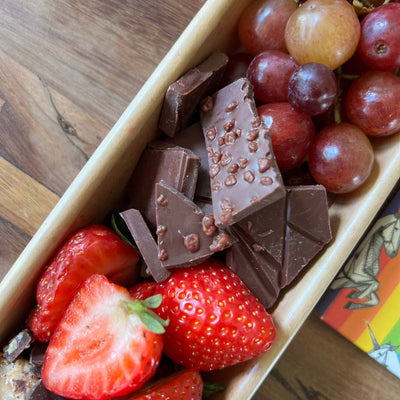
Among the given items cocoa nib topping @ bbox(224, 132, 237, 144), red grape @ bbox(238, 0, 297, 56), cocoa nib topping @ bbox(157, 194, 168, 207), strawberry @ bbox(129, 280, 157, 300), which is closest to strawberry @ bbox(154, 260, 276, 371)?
strawberry @ bbox(129, 280, 157, 300)

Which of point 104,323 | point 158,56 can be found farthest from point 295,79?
point 104,323

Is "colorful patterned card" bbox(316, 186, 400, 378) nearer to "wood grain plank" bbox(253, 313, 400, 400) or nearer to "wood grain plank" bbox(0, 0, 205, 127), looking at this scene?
"wood grain plank" bbox(253, 313, 400, 400)

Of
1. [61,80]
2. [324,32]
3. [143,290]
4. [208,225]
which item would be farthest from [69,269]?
[324,32]

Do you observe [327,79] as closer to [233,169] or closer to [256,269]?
[233,169]

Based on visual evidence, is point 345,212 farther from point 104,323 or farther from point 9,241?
point 9,241

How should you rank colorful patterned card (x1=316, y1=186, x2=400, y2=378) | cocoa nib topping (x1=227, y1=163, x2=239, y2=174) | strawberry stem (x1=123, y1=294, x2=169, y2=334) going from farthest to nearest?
colorful patterned card (x1=316, y1=186, x2=400, y2=378) < cocoa nib topping (x1=227, y1=163, x2=239, y2=174) < strawberry stem (x1=123, y1=294, x2=169, y2=334)

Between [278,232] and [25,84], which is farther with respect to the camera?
[25,84]
